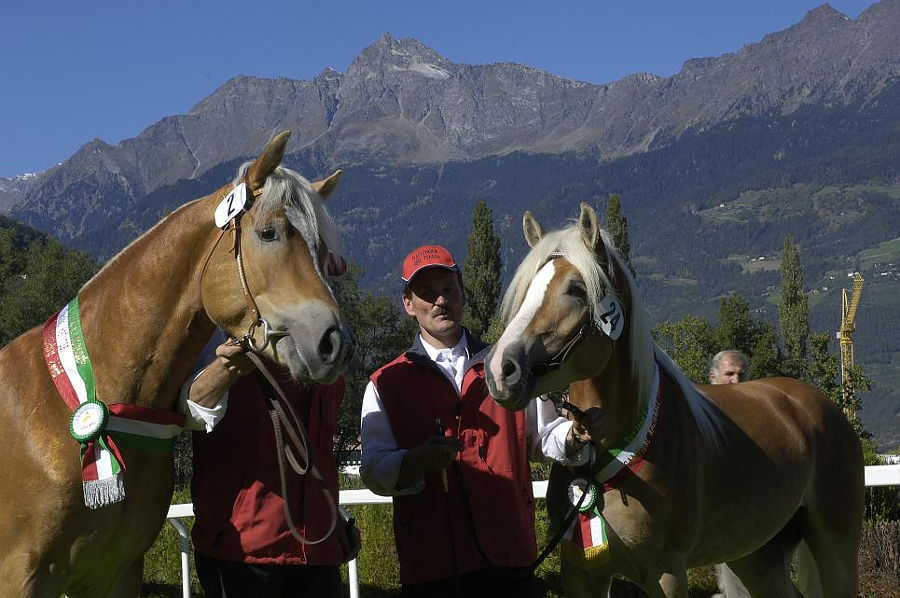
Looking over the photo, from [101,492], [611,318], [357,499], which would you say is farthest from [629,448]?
[357,499]

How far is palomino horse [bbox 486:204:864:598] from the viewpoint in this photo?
3.63 meters

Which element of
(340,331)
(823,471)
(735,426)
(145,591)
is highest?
(340,331)

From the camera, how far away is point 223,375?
320 cm

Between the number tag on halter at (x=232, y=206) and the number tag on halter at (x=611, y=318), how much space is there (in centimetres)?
137

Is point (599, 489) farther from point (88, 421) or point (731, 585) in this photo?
point (731, 585)

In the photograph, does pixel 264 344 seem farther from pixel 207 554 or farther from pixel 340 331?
pixel 207 554

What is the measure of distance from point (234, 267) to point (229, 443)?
2.33 feet

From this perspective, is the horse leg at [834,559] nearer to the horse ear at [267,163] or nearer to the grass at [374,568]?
the grass at [374,568]

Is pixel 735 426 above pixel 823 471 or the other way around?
above

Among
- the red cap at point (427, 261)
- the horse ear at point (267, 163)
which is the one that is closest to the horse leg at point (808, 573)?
the red cap at point (427, 261)

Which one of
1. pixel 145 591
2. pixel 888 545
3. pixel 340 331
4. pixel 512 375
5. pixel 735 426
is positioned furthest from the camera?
pixel 145 591

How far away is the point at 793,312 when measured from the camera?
79.5 m

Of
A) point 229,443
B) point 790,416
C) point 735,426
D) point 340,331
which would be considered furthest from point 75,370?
point 790,416

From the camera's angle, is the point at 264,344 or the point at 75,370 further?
the point at 75,370
